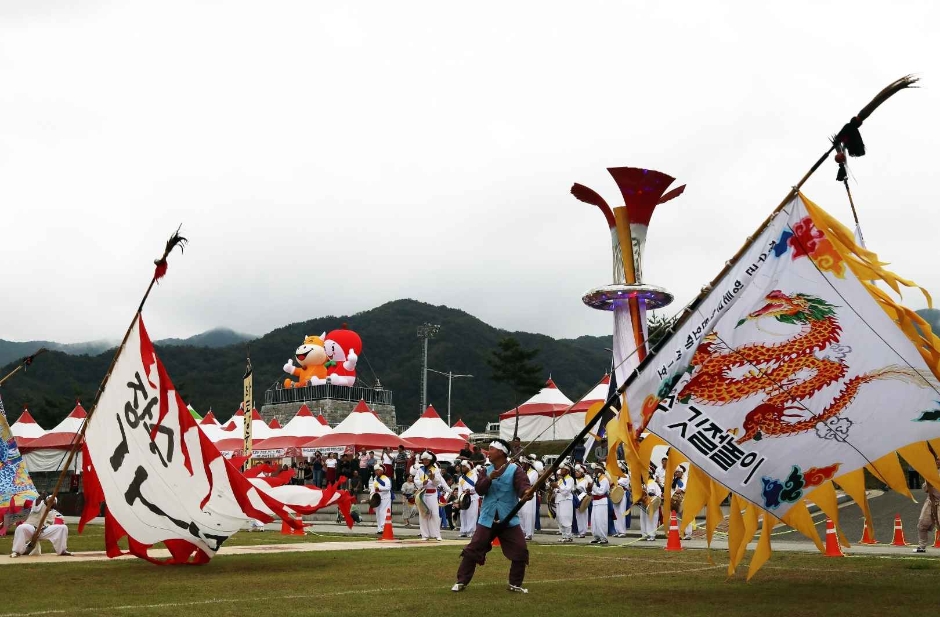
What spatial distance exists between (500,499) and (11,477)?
14910mm

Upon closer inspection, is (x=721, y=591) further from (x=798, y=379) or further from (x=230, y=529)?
(x=230, y=529)

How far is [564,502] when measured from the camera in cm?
2347

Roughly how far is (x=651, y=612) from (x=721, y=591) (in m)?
2.03

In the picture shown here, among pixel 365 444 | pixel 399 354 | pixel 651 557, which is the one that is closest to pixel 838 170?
pixel 651 557

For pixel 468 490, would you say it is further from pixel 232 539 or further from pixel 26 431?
pixel 26 431

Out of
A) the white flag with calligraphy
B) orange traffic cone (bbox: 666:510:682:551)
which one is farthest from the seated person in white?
the white flag with calligraphy

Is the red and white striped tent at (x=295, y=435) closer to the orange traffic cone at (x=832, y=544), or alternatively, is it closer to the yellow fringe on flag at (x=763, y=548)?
the orange traffic cone at (x=832, y=544)

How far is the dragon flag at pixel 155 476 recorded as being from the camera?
13.8 meters

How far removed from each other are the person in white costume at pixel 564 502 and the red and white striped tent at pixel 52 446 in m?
29.6

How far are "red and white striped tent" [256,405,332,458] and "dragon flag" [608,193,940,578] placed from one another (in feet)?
109

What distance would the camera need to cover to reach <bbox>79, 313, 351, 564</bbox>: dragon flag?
45.1ft

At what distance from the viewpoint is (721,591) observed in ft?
35.9

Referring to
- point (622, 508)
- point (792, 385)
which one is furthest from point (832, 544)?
point (622, 508)

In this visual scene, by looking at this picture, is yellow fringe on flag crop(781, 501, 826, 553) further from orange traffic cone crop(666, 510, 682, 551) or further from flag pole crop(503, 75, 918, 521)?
orange traffic cone crop(666, 510, 682, 551)
